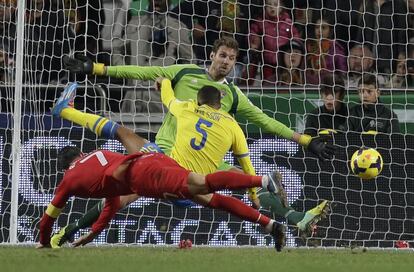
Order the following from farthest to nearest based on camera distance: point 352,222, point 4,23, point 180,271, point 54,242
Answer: point 4,23 < point 352,222 < point 54,242 < point 180,271

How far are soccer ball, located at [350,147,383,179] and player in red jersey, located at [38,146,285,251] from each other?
4.94ft

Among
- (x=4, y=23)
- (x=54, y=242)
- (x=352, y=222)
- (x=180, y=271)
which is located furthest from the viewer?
(x=4, y=23)

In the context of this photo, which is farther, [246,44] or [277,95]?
[246,44]

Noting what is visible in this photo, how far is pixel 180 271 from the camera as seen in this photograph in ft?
26.6

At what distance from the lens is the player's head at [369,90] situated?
1331cm

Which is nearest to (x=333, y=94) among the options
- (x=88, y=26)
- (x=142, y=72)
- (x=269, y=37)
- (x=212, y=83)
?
(x=269, y=37)

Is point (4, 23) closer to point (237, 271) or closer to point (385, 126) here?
point (385, 126)

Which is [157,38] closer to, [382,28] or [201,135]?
[382,28]

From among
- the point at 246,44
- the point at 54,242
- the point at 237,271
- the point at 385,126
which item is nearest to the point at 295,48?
the point at 246,44

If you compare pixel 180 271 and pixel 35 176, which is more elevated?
pixel 35 176

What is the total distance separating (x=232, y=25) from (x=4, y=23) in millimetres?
2767

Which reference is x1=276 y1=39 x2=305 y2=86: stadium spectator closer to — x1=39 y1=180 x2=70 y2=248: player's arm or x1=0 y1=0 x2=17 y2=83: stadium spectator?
x1=0 y1=0 x2=17 y2=83: stadium spectator

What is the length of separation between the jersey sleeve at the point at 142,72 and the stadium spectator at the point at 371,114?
91.8 inches

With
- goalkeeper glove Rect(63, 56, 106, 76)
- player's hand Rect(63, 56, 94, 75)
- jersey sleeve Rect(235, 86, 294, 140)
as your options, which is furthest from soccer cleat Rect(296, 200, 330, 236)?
player's hand Rect(63, 56, 94, 75)
